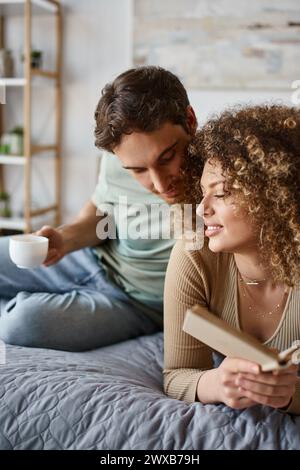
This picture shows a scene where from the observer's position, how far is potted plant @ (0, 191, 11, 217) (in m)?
3.37

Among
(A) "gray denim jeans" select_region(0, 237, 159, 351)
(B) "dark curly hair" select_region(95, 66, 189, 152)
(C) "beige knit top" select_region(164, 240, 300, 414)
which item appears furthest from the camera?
(A) "gray denim jeans" select_region(0, 237, 159, 351)

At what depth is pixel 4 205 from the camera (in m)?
3.40

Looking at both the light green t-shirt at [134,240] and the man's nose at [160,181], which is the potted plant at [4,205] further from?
the man's nose at [160,181]

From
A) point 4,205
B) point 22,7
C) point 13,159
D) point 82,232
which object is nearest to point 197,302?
point 82,232

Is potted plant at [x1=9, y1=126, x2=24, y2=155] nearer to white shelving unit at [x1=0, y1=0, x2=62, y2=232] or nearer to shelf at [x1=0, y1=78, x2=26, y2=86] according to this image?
white shelving unit at [x1=0, y1=0, x2=62, y2=232]

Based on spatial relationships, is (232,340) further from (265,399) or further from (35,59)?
(35,59)

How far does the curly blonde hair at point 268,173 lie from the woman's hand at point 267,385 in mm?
251

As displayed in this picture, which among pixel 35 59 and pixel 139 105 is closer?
pixel 139 105

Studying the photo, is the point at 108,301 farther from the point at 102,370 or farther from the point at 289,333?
the point at 289,333

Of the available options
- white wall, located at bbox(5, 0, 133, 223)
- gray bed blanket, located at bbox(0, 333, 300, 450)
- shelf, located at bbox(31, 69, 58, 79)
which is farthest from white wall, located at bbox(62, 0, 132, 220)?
gray bed blanket, located at bbox(0, 333, 300, 450)

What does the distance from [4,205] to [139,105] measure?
2371 millimetres

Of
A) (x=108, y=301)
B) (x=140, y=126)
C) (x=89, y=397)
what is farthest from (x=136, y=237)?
(x=89, y=397)

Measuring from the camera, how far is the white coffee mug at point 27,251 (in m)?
1.25
